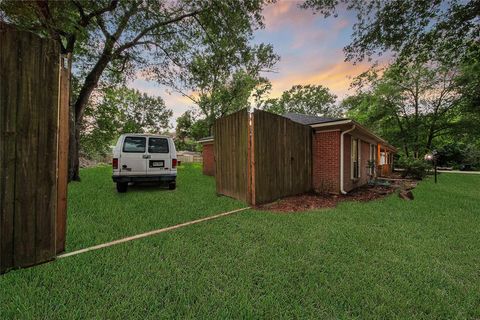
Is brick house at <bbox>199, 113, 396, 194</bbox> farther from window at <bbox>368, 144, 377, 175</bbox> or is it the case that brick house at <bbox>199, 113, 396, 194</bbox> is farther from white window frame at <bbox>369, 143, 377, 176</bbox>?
white window frame at <bbox>369, 143, 377, 176</bbox>

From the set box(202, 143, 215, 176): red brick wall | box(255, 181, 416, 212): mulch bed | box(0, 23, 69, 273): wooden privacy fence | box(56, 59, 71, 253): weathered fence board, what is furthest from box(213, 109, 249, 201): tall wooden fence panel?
box(202, 143, 215, 176): red brick wall

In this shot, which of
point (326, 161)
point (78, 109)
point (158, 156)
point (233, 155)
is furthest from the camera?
point (78, 109)

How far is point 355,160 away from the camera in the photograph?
871 centimetres

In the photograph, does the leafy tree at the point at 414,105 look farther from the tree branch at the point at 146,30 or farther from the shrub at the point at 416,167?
the tree branch at the point at 146,30

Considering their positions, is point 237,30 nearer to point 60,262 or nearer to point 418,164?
point 60,262

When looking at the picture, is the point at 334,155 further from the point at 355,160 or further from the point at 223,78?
the point at 223,78

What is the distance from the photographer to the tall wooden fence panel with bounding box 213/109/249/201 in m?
5.68

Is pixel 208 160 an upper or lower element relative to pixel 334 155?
lower

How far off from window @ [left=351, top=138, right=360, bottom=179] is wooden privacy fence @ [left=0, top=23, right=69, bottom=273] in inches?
359

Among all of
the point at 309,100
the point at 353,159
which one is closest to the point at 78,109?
the point at 353,159

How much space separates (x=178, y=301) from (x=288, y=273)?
1.23 m

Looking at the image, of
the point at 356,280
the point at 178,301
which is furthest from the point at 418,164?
the point at 178,301

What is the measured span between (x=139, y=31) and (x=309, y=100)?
3241 cm

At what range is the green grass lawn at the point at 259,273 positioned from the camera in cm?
174
